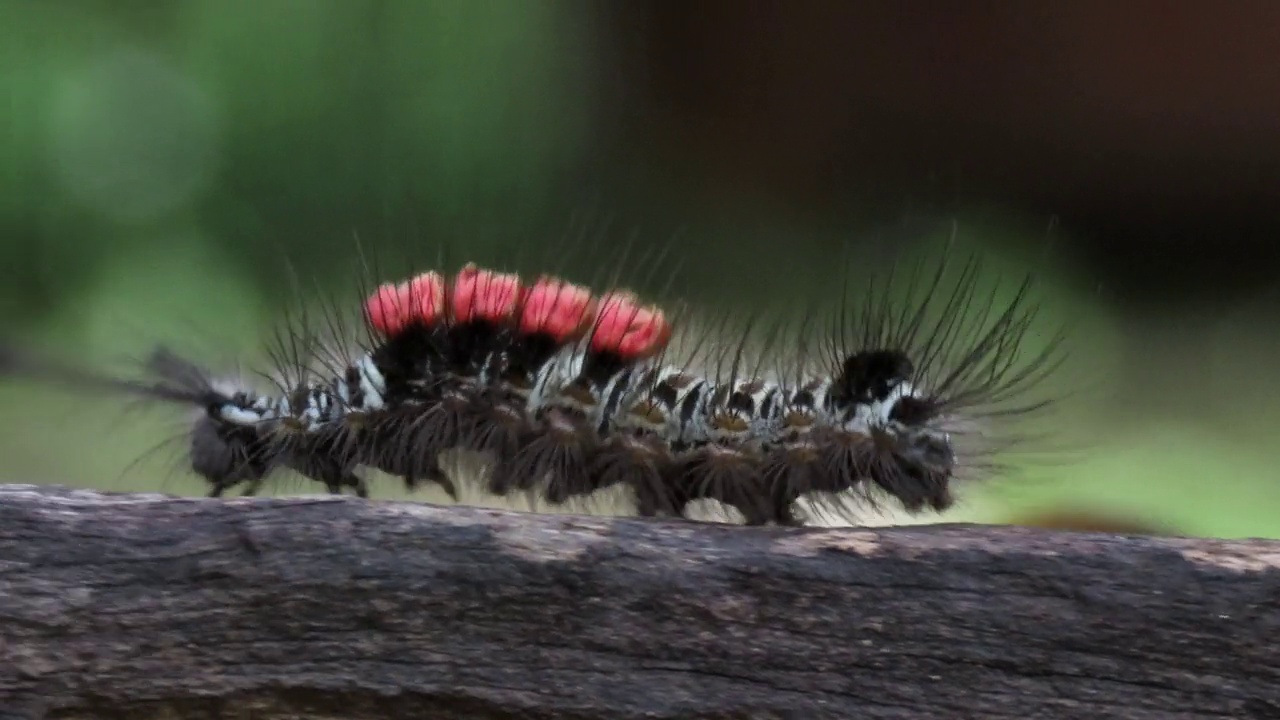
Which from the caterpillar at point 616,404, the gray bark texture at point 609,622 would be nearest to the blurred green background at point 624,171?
the caterpillar at point 616,404

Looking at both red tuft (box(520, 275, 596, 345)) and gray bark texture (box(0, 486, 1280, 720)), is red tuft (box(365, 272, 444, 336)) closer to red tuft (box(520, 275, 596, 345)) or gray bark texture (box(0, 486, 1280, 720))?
red tuft (box(520, 275, 596, 345))

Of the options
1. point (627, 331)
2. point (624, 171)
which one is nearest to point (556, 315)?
point (627, 331)

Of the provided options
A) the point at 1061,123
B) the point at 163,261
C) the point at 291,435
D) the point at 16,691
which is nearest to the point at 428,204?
the point at 163,261

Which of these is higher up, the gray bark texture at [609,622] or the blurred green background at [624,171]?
the blurred green background at [624,171]

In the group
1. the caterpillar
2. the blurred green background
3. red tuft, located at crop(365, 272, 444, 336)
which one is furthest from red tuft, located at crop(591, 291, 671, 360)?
the blurred green background

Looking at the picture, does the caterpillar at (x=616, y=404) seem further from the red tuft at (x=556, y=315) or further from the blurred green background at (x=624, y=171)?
the blurred green background at (x=624, y=171)
